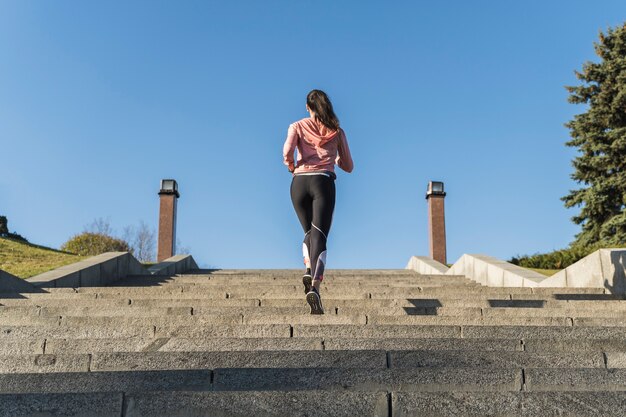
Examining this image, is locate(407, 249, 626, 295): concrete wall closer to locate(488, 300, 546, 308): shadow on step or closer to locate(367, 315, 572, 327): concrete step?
locate(488, 300, 546, 308): shadow on step

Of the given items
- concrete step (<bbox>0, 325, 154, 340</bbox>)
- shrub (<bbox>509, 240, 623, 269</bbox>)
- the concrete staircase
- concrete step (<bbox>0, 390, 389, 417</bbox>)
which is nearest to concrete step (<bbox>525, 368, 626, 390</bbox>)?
the concrete staircase

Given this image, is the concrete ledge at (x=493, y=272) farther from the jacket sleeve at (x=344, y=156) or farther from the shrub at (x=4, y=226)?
the shrub at (x=4, y=226)

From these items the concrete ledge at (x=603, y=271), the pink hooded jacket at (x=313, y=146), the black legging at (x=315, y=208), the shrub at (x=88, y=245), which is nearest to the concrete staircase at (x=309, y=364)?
the black legging at (x=315, y=208)

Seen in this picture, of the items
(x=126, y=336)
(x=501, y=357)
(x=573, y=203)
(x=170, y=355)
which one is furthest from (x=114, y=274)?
(x=573, y=203)

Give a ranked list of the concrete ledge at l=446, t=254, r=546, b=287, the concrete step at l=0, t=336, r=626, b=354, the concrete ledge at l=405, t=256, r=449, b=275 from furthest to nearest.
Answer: the concrete ledge at l=405, t=256, r=449, b=275 → the concrete ledge at l=446, t=254, r=546, b=287 → the concrete step at l=0, t=336, r=626, b=354

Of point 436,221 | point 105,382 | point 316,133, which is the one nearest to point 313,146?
point 316,133

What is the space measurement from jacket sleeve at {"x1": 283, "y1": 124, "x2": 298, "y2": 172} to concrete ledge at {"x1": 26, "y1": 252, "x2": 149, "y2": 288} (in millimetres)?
4752

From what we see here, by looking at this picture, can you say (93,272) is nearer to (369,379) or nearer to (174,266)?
(174,266)

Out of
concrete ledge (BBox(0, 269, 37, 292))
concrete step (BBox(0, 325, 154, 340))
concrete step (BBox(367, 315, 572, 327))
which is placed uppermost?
concrete ledge (BBox(0, 269, 37, 292))

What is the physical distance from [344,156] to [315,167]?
370 millimetres

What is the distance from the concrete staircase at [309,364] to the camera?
3.14 m

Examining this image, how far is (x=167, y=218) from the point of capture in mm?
18828

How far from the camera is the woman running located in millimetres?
6332

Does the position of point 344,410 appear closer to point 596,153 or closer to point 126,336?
point 126,336
